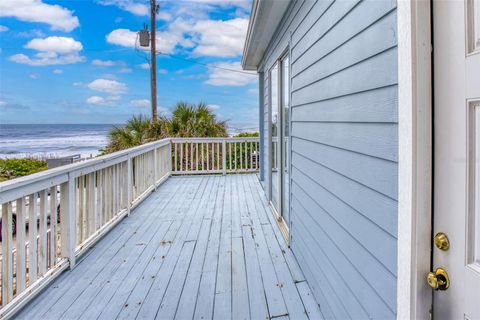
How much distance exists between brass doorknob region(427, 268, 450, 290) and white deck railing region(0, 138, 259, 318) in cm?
228

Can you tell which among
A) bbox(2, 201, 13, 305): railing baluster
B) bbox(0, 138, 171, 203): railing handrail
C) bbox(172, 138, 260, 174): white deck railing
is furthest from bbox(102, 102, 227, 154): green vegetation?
bbox(2, 201, 13, 305): railing baluster

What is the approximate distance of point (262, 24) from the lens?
3.59 meters

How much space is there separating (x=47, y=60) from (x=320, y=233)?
33.1 metres

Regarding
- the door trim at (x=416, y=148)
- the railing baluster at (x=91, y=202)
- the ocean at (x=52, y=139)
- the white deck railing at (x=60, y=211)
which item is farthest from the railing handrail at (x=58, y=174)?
the ocean at (x=52, y=139)

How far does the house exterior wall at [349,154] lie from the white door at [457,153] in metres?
0.24

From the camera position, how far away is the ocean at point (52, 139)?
21188 millimetres

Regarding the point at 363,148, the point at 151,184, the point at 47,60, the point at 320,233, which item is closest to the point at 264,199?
the point at 151,184

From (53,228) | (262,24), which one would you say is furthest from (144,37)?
(53,228)

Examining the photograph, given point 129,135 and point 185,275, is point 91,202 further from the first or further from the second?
point 129,135

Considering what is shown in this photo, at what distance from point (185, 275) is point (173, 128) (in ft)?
20.0

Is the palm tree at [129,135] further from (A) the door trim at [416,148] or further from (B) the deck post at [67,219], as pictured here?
(A) the door trim at [416,148]

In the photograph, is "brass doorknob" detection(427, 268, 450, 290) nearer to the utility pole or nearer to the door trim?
the door trim

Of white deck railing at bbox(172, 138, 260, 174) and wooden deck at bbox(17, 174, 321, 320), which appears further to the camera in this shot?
white deck railing at bbox(172, 138, 260, 174)

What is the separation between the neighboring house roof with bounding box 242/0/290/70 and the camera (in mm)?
2957
